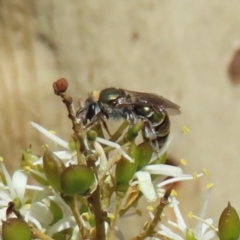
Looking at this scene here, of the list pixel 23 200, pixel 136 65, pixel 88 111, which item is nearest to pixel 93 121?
pixel 88 111

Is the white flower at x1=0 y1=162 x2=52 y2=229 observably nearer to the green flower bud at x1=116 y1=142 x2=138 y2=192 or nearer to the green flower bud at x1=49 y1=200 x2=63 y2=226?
the green flower bud at x1=49 y1=200 x2=63 y2=226

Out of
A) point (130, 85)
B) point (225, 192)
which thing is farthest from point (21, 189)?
point (225, 192)

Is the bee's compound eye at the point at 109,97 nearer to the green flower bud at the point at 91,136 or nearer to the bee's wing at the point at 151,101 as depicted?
the bee's wing at the point at 151,101

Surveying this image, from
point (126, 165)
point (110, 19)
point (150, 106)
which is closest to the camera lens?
point (126, 165)

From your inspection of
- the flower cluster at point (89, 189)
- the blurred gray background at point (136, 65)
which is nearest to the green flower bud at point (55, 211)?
the flower cluster at point (89, 189)

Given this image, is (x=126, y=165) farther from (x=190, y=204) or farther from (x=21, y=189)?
(x=190, y=204)

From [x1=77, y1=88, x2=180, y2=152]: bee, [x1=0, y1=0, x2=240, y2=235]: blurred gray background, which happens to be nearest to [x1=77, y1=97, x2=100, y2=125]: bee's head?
[x1=77, y1=88, x2=180, y2=152]: bee
